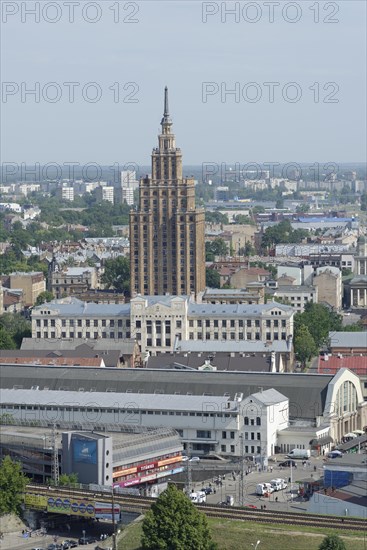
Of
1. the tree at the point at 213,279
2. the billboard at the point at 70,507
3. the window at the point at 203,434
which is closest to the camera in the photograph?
the billboard at the point at 70,507

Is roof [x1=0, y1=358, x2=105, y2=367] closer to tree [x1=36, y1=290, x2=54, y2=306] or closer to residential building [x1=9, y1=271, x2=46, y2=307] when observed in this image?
tree [x1=36, y1=290, x2=54, y2=306]

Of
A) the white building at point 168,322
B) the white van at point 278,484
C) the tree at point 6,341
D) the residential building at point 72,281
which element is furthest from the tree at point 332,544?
the residential building at point 72,281

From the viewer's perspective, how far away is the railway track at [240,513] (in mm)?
36312

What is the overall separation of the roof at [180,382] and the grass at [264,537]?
1177cm

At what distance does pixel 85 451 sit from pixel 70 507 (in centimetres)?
287

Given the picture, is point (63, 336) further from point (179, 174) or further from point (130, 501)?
point (130, 501)

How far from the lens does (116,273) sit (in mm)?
85812

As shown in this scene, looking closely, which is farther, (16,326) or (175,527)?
(16,326)

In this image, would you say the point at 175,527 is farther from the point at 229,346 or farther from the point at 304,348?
the point at 304,348

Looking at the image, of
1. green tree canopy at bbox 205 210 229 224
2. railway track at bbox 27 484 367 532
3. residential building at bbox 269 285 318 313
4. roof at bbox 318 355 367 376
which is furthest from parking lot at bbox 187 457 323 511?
green tree canopy at bbox 205 210 229 224

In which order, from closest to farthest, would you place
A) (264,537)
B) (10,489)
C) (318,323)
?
(264,537) < (10,489) < (318,323)

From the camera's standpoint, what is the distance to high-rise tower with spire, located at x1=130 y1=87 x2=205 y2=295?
70250mm

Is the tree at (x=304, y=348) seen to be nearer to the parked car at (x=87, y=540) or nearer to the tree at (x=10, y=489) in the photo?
the tree at (x=10, y=489)

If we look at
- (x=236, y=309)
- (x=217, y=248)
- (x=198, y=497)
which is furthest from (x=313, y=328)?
(x=217, y=248)
